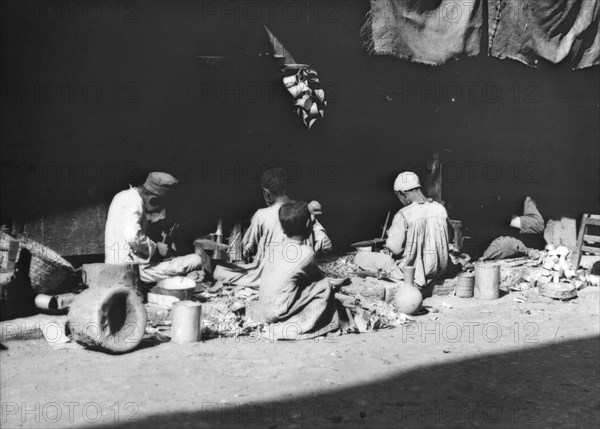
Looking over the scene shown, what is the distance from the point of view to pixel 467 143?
11492mm

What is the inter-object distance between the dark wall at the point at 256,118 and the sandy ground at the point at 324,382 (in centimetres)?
289

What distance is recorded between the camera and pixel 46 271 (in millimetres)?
7027

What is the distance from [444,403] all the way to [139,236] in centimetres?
414

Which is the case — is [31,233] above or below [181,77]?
below

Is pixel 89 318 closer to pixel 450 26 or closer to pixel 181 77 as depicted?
pixel 181 77

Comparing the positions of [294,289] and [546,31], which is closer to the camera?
[294,289]

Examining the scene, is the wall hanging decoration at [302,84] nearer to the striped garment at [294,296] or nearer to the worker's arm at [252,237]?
the worker's arm at [252,237]

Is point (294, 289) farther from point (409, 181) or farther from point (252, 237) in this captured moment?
point (409, 181)

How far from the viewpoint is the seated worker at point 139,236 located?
7.93 meters

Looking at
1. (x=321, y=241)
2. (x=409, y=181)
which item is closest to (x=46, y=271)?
(x=321, y=241)

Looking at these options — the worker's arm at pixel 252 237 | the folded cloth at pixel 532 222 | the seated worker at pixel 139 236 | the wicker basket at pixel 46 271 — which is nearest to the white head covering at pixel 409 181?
the worker's arm at pixel 252 237

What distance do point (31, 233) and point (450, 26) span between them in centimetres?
598

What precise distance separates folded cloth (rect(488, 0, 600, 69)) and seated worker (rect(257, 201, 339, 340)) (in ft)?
15.7

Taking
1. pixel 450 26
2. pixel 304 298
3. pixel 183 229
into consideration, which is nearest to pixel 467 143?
pixel 450 26
